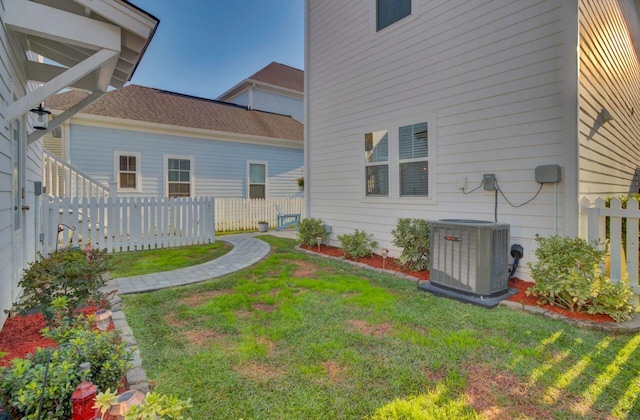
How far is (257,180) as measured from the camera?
43.8 feet

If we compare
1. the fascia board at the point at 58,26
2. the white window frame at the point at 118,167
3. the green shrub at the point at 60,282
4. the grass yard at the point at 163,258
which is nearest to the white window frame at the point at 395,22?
the fascia board at the point at 58,26

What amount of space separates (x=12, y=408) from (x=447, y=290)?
13.6 feet

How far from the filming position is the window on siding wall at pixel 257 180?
43.2 ft

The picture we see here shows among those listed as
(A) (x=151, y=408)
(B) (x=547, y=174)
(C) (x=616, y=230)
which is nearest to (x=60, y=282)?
(A) (x=151, y=408)

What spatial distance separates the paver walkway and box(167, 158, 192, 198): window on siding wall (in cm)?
532

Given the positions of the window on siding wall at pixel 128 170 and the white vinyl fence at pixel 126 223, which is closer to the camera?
the white vinyl fence at pixel 126 223

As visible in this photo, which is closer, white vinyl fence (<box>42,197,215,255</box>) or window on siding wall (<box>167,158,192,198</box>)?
white vinyl fence (<box>42,197,215,255</box>)

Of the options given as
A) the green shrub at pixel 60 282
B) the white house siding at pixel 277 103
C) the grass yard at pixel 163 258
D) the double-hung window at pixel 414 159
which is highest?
the white house siding at pixel 277 103

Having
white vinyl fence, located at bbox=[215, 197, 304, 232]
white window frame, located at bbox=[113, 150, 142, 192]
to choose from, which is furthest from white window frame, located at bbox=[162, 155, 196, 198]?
white vinyl fence, located at bbox=[215, 197, 304, 232]

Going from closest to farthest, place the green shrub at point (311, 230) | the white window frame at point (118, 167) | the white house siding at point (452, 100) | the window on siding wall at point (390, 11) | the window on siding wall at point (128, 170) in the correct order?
1. the white house siding at point (452, 100)
2. the window on siding wall at point (390, 11)
3. the green shrub at point (311, 230)
4. the white window frame at point (118, 167)
5. the window on siding wall at point (128, 170)

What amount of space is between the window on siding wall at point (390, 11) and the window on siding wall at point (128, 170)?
344 inches

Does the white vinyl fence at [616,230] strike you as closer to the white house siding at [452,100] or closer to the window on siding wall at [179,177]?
the white house siding at [452,100]

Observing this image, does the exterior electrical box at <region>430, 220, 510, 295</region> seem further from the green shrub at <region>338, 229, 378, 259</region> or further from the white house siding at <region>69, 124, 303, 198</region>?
the white house siding at <region>69, 124, 303, 198</region>

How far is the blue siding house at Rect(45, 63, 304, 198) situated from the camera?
31.1 feet
